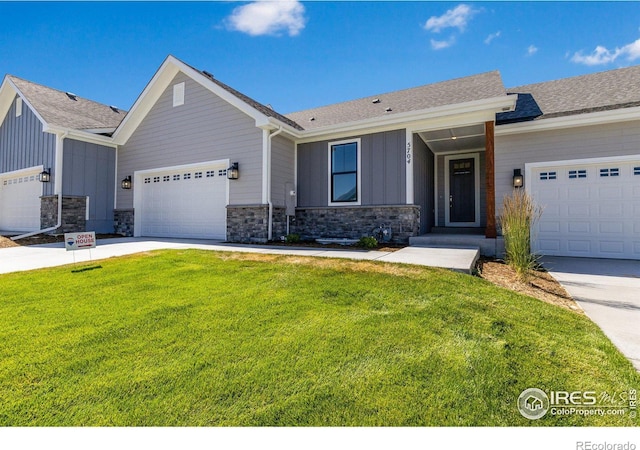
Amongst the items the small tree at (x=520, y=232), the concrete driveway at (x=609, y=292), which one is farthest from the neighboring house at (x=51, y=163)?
the concrete driveway at (x=609, y=292)

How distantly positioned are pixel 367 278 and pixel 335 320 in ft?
4.41

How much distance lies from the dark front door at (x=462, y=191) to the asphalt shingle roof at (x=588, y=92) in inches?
104

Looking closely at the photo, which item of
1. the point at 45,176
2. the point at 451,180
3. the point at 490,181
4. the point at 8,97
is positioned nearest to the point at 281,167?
the point at 490,181

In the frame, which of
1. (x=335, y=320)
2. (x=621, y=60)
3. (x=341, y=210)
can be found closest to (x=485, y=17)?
(x=621, y=60)

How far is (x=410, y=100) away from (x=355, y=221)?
164 inches

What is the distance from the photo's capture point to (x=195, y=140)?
9.62 m

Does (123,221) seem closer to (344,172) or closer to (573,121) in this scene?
(344,172)

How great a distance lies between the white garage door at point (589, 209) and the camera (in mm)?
6902

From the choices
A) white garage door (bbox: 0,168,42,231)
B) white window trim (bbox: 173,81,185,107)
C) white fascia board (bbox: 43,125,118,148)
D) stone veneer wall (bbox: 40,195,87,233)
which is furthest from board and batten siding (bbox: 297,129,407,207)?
white garage door (bbox: 0,168,42,231)

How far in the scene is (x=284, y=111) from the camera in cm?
1282

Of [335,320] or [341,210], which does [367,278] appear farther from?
[341,210]

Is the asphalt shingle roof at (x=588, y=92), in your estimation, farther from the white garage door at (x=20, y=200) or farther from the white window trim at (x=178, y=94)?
the white garage door at (x=20, y=200)

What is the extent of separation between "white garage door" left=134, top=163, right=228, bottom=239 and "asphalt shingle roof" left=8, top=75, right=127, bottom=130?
305 cm

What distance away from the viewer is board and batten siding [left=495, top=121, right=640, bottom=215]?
686 cm
